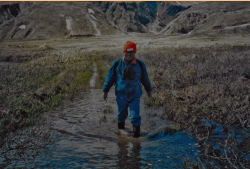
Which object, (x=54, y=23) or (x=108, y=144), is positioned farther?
(x=54, y=23)

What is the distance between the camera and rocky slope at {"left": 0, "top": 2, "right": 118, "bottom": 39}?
133625 mm

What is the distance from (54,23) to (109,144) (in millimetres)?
152086

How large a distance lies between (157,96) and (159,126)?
2413mm

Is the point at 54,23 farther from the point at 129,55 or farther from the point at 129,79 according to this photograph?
the point at 129,79

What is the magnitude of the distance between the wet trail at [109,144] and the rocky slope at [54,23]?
12609 centimetres

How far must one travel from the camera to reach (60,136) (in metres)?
4.82

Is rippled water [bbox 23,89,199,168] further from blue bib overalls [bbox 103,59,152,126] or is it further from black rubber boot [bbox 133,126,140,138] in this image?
blue bib overalls [bbox 103,59,152,126]

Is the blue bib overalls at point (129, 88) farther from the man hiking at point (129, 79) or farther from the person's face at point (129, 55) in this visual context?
the person's face at point (129, 55)

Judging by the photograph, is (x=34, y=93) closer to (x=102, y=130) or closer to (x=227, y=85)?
(x=102, y=130)

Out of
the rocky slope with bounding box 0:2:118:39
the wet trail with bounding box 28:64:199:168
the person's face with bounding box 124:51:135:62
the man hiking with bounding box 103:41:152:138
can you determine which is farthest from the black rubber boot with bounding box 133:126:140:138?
the rocky slope with bounding box 0:2:118:39

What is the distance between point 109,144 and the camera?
4531mm

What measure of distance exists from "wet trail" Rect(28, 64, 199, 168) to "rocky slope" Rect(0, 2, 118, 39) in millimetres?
126087

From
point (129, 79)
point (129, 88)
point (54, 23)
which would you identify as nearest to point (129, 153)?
point (129, 88)

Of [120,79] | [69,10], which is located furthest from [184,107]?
[69,10]
